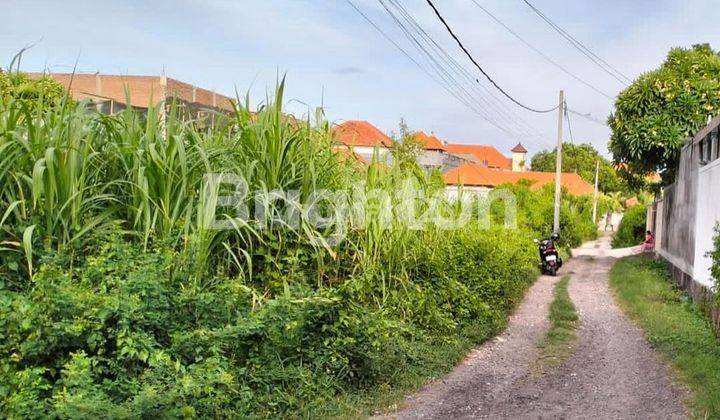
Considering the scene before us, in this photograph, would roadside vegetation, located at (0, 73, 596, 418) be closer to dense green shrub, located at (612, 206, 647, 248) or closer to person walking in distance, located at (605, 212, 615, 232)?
dense green shrub, located at (612, 206, 647, 248)

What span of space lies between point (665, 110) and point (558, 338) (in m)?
10.7

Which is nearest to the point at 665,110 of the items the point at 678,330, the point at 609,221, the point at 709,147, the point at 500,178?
the point at 709,147

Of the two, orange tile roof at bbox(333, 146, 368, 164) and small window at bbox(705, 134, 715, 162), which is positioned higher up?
small window at bbox(705, 134, 715, 162)

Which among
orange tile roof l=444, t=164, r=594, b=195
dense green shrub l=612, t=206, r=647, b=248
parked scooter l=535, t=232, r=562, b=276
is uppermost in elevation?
orange tile roof l=444, t=164, r=594, b=195

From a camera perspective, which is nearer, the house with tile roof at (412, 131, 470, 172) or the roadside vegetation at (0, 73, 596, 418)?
the roadside vegetation at (0, 73, 596, 418)

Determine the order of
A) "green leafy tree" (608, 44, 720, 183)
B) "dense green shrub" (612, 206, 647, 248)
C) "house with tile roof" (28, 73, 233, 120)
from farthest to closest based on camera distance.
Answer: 1. "dense green shrub" (612, 206, 647, 248)
2. "green leafy tree" (608, 44, 720, 183)
3. "house with tile roof" (28, 73, 233, 120)

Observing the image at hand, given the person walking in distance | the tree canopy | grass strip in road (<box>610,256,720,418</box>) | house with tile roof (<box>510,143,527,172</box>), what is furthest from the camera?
house with tile roof (<box>510,143,527,172</box>)

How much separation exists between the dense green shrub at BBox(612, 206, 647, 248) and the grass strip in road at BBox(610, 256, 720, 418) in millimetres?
16729

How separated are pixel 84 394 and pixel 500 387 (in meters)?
3.85

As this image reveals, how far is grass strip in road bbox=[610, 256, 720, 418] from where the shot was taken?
18.2ft

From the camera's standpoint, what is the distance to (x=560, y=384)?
6.10m

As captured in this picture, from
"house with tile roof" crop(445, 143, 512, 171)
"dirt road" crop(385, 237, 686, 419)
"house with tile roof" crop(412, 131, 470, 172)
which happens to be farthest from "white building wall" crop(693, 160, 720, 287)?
"house with tile roof" crop(445, 143, 512, 171)

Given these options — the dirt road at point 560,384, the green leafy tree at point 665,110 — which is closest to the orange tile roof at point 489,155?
the green leafy tree at point 665,110

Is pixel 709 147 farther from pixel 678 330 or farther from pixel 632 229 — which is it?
pixel 632 229
